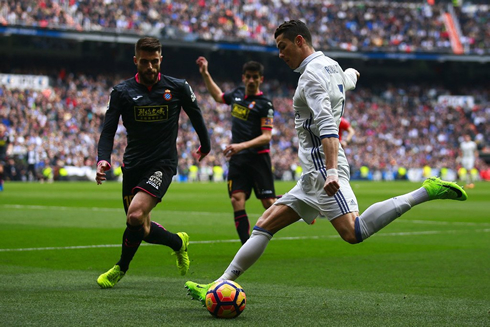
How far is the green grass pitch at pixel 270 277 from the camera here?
17.9ft

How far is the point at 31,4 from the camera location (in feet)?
147

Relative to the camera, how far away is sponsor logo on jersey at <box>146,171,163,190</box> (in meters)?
6.96

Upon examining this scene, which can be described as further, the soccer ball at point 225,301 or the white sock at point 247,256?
the white sock at point 247,256

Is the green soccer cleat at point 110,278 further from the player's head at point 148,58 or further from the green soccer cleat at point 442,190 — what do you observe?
the green soccer cleat at point 442,190

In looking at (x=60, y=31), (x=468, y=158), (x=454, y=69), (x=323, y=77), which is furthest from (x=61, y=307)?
(x=454, y=69)

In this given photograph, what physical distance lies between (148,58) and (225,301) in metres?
2.58

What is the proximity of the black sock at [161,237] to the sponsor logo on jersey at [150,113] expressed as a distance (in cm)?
107

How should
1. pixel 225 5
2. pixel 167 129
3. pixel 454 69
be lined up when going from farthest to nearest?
pixel 454 69
pixel 225 5
pixel 167 129

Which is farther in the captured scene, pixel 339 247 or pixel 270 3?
pixel 270 3

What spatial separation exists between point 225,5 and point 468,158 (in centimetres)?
2224

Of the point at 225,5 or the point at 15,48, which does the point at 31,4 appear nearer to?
the point at 15,48

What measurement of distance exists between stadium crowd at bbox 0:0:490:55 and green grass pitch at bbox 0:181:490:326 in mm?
32368

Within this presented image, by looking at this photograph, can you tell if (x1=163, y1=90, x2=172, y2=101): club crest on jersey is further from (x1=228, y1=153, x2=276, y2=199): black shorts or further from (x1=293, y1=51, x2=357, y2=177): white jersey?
(x1=228, y1=153, x2=276, y2=199): black shorts

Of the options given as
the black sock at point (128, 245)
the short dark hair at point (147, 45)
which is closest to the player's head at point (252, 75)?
the short dark hair at point (147, 45)
